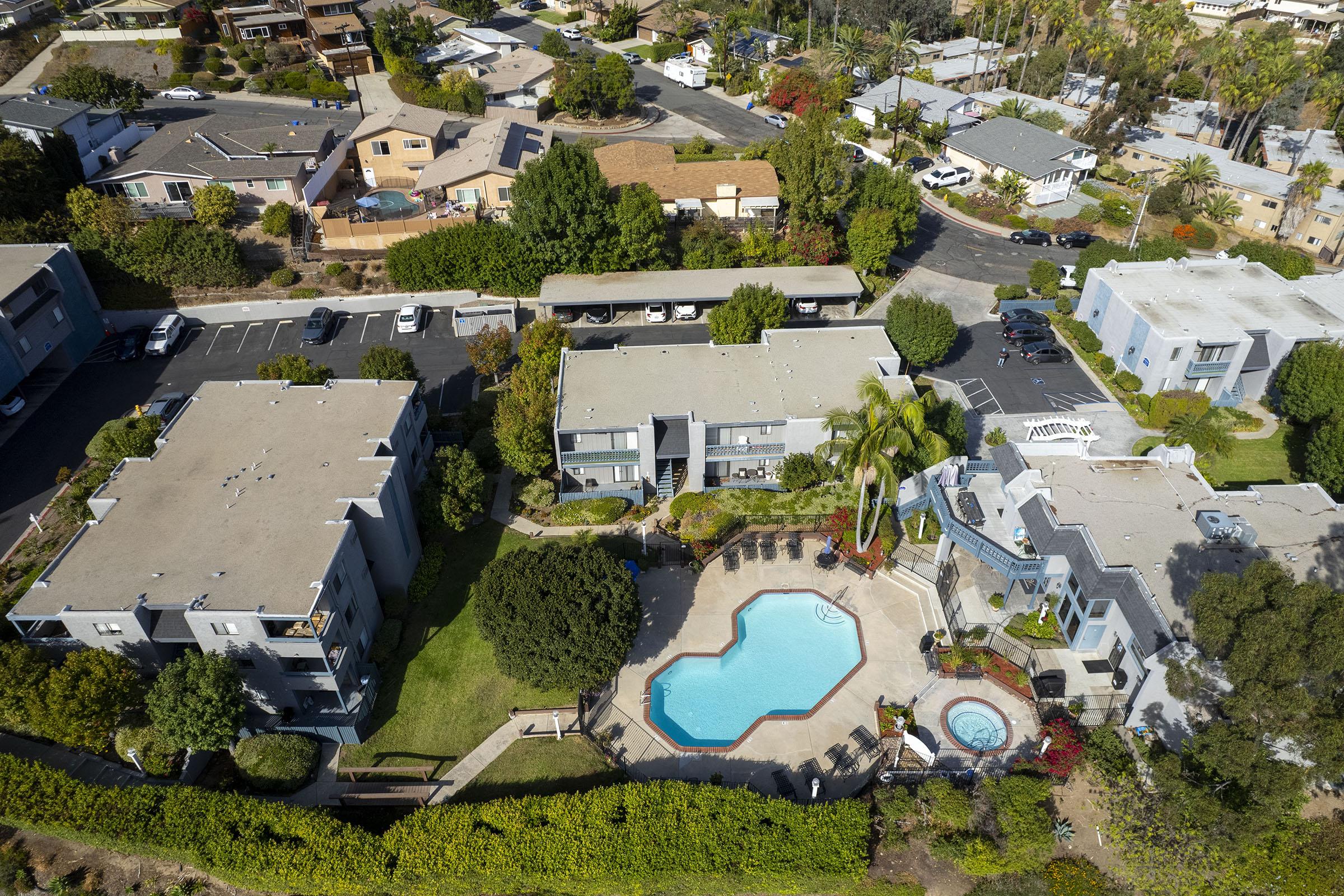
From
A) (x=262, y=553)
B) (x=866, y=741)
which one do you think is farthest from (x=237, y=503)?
(x=866, y=741)

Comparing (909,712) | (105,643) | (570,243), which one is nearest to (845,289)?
(570,243)

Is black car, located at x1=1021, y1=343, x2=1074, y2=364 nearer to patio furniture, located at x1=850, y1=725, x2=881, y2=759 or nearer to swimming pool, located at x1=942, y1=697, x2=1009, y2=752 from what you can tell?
swimming pool, located at x1=942, y1=697, x2=1009, y2=752

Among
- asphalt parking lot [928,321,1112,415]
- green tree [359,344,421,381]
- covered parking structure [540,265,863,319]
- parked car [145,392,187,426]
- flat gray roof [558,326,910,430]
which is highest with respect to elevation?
green tree [359,344,421,381]

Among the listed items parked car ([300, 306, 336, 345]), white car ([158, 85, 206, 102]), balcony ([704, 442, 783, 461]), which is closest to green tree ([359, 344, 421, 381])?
Result: parked car ([300, 306, 336, 345])

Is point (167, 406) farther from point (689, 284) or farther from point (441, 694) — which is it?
point (689, 284)

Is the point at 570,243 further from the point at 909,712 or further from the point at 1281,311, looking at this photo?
the point at 1281,311
